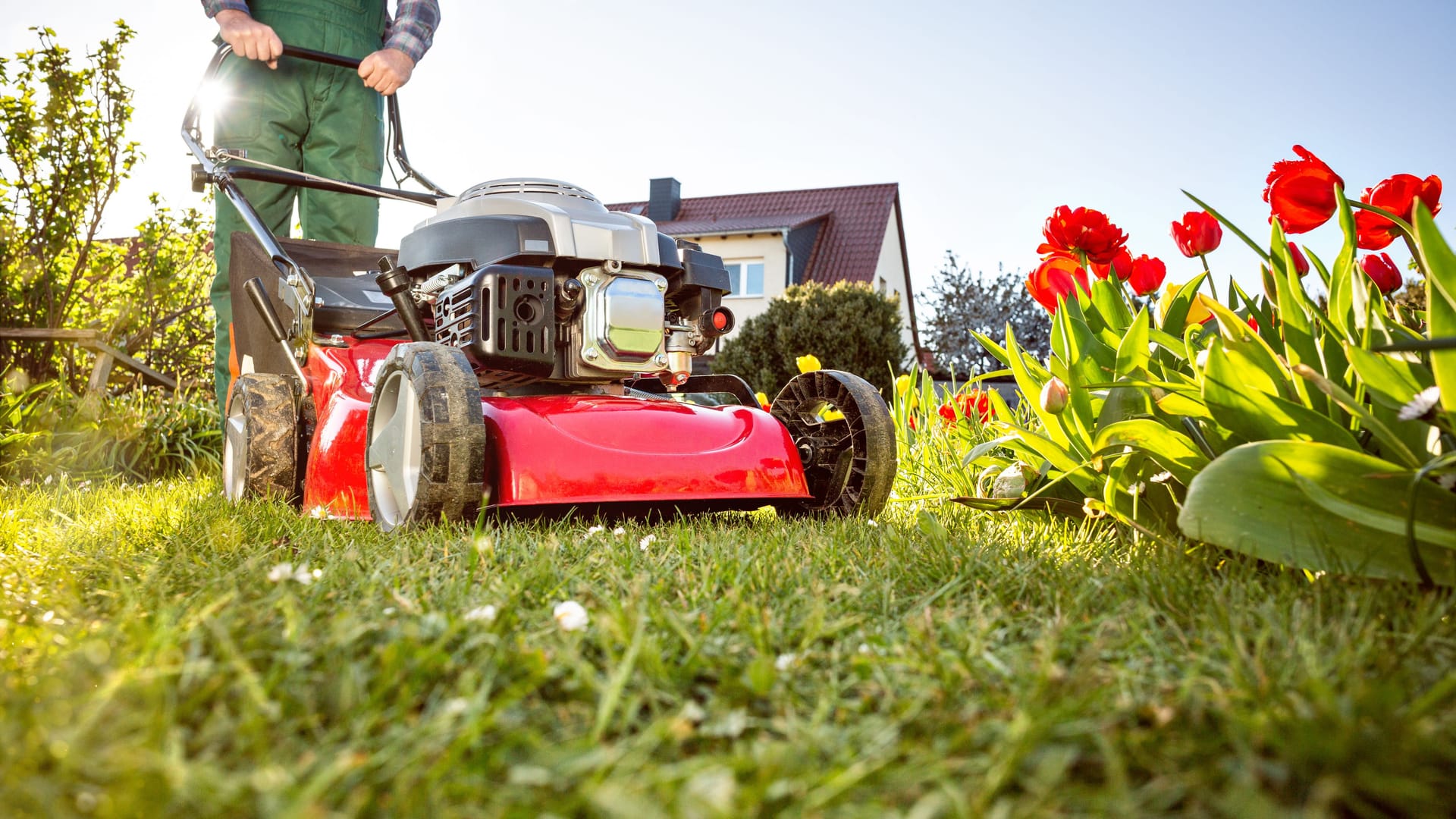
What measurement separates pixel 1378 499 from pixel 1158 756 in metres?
0.79

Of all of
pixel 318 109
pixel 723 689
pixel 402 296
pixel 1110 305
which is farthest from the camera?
pixel 318 109

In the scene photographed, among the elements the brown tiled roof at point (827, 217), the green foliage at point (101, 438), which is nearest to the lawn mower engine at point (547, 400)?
the green foliage at point (101, 438)

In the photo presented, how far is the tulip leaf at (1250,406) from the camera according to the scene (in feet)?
5.13

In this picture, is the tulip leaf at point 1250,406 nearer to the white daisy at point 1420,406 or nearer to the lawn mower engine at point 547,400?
the white daisy at point 1420,406

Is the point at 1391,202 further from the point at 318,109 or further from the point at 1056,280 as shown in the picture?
the point at 318,109

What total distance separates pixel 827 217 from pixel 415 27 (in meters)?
18.2

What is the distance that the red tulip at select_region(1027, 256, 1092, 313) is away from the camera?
236 cm

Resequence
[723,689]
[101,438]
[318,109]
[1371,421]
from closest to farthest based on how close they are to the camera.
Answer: [723,689] → [1371,421] → [318,109] → [101,438]

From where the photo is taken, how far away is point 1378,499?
1.40 metres

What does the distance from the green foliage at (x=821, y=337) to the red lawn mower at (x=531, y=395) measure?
1000 cm

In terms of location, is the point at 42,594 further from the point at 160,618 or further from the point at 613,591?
the point at 613,591

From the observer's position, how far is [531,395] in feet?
8.62

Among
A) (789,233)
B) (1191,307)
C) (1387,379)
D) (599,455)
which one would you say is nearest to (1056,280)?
(1191,307)

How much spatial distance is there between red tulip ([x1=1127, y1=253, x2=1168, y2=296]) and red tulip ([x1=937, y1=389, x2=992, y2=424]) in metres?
1.01
